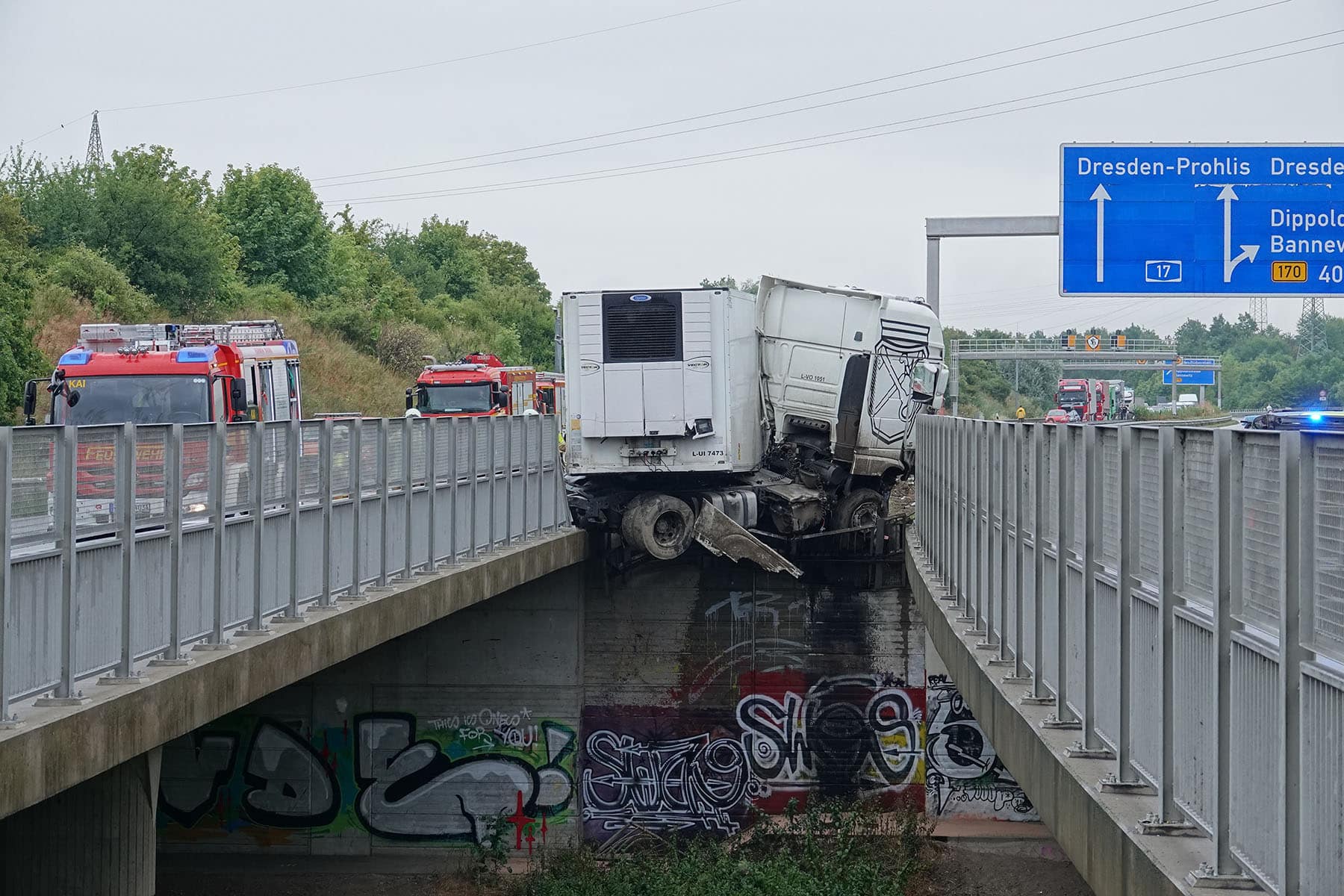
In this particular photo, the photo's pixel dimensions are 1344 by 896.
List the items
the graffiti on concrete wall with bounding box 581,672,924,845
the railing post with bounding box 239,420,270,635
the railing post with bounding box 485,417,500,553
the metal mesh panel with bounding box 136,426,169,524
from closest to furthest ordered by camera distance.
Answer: the metal mesh panel with bounding box 136,426,169,524, the railing post with bounding box 239,420,270,635, the railing post with bounding box 485,417,500,553, the graffiti on concrete wall with bounding box 581,672,924,845

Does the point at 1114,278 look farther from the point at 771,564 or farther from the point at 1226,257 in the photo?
the point at 771,564

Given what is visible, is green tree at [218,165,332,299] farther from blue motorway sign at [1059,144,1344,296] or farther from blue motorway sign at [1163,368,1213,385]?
blue motorway sign at [1059,144,1344,296]

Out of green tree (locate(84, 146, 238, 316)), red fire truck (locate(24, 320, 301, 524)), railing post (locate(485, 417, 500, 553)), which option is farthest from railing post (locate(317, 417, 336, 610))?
green tree (locate(84, 146, 238, 316))

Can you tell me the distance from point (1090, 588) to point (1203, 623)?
206 cm

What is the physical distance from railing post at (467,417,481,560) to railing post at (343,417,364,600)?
171 inches

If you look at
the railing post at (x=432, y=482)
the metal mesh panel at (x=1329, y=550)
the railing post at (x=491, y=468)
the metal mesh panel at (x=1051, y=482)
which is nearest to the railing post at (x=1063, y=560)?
the metal mesh panel at (x=1051, y=482)

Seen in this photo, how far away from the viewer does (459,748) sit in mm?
26594

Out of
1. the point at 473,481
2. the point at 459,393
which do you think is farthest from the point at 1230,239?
the point at 459,393

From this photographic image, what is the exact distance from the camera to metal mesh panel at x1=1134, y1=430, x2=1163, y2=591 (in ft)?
20.4

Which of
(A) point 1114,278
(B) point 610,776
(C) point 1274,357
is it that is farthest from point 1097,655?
(C) point 1274,357

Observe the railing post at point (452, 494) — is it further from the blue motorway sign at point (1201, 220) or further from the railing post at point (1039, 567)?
the railing post at point (1039, 567)

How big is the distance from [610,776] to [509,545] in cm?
663

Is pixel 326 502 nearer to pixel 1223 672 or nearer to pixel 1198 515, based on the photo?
pixel 1198 515

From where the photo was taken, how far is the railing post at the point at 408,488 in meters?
16.7
